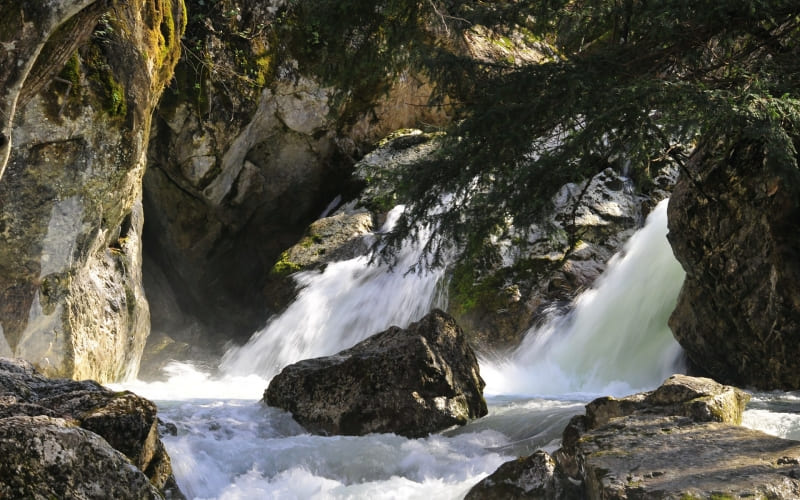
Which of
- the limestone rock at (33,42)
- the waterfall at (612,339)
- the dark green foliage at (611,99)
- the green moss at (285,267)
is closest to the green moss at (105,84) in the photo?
the limestone rock at (33,42)

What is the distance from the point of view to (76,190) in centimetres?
898

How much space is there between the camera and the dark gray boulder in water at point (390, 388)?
7000mm

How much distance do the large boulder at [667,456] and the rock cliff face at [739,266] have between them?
9.52 feet

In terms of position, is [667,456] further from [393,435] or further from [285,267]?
[285,267]

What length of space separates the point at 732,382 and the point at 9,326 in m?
8.11

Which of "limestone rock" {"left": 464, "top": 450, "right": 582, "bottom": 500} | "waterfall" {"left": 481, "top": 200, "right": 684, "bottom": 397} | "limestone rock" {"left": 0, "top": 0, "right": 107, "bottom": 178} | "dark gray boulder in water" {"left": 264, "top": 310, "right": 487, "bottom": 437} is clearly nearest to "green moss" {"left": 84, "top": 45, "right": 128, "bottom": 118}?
"limestone rock" {"left": 0, "top": 0, "right": 107, "bottom": 178}

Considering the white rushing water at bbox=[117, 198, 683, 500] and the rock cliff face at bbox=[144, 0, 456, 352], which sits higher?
the rock cliff face at bbox=[144, 0, 456, 352]

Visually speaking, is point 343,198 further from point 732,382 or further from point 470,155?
point 732,382

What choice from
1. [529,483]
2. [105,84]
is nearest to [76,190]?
[105,84]

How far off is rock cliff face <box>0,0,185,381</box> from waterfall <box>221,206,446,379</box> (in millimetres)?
3448

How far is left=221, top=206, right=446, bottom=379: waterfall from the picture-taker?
42.1 ft

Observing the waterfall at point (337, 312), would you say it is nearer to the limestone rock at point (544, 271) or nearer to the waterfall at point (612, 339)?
the limestone rock at point (544, 271)

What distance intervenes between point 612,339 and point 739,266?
9.04ft

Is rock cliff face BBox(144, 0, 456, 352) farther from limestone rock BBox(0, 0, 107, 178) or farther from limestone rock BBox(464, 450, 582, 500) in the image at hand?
limestone rock BBox(464, 450, 582, 500)
